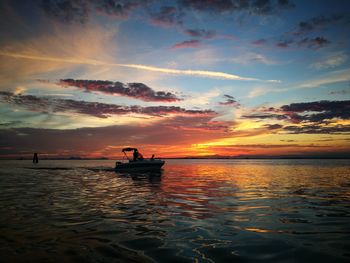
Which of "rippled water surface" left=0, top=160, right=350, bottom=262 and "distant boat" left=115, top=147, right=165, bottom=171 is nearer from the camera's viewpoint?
"rippled water surface" left=0, top=160, right=350, bottom=262

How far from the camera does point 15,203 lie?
17219mm

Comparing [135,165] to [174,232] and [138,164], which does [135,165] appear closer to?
[138,164]

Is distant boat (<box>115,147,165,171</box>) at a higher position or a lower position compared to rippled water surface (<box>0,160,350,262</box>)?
higher

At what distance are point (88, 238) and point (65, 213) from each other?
17.4ft

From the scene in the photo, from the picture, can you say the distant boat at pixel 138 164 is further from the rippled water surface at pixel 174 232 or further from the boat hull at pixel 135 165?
A: the rippled water surface at pixel 174 232

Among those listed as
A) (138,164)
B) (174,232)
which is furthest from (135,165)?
(174,232)

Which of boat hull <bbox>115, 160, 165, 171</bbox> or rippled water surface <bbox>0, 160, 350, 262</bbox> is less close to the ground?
boat hull <bbox>115, 160, 165, 171</bbox>

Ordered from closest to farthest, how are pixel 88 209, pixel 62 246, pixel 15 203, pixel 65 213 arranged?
pixel 62 246
pixel 65 213
pixel 88 209
pixel 15 203

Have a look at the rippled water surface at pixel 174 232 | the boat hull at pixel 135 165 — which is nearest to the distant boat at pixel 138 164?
the boat hull at pixel 135 165

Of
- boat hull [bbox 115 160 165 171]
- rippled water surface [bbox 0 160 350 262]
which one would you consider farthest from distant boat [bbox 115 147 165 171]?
rippled water surface [bbox 0 160 350 262]

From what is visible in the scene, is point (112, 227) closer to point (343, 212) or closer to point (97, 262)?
point (97, 262)

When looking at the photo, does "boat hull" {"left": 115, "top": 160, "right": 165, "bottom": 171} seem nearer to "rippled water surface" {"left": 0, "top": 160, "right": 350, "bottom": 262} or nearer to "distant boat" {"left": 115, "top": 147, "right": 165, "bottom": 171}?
"distant boat" {"left": 115, "top": 147, "right": 165, "bottom": 171}

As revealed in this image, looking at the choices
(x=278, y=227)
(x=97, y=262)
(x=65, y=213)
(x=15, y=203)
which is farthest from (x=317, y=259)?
(x=15, y=203)

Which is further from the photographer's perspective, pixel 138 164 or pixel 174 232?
pixel 138 164
